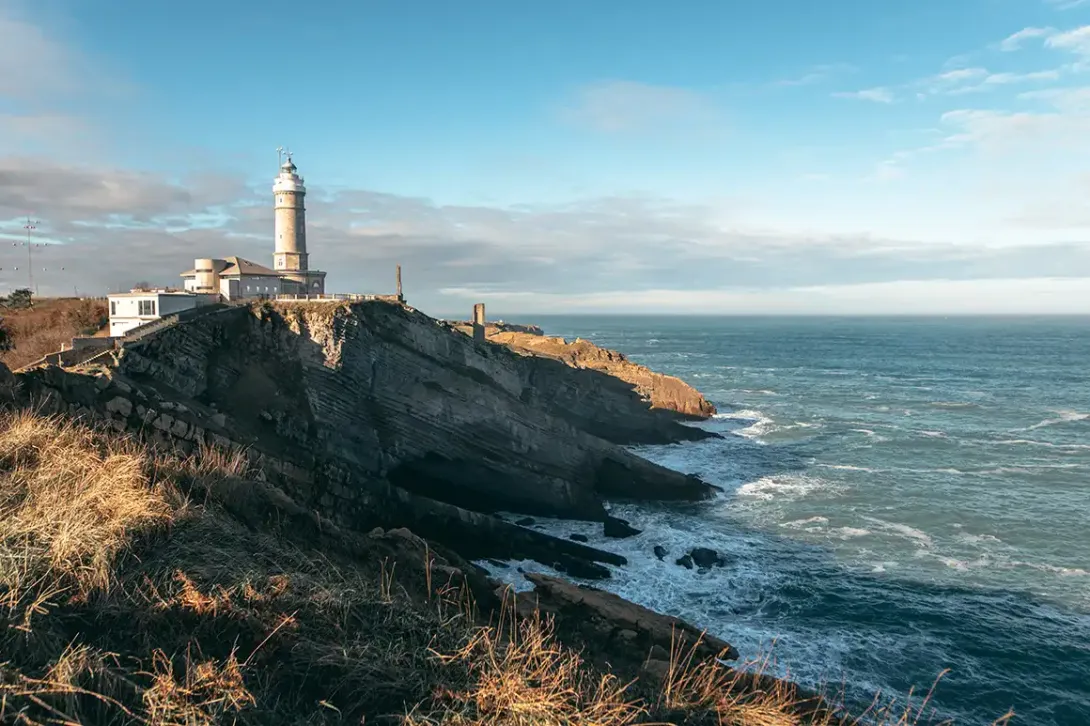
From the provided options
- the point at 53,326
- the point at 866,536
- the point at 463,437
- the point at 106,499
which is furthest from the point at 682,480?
the point at 53,326

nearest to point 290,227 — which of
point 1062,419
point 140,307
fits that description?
point 140,307

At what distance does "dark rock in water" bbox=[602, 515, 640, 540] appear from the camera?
27.6 meters

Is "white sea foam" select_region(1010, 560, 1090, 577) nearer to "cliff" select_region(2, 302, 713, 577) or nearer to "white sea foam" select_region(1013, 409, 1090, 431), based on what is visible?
"cliff" select_region(2, 302, 713, 577)

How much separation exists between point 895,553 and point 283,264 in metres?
40.6

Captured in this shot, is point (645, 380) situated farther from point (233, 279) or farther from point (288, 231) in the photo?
point (233, 279)

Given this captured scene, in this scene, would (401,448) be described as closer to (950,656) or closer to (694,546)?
(694,546)

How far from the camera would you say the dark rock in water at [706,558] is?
80.2 ft

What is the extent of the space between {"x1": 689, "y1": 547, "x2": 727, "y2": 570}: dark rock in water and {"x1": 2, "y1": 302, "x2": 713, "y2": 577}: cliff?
3836 millimetres

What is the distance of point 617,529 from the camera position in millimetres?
27797

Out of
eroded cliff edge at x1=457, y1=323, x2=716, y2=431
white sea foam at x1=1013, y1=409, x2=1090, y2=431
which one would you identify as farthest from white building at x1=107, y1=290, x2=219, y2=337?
white sea foam at x1=1013, y1=409, x2=1090, y2=431

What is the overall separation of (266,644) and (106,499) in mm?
3323

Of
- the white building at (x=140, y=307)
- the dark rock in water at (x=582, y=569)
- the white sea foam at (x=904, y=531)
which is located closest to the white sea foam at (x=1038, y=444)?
the white sea foam at (x=904, y=531)

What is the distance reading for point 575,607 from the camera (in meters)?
17.3

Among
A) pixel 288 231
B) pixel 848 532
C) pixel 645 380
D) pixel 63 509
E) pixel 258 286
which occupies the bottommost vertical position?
pixel 848 532
